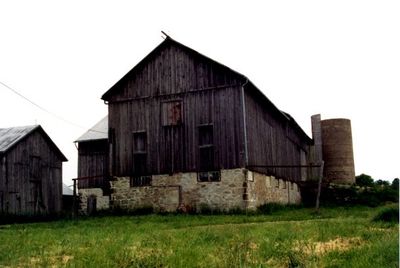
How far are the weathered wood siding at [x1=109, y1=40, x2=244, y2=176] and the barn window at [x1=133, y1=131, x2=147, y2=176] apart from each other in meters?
0.16

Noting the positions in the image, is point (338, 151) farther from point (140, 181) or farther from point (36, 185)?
point (36, 185)

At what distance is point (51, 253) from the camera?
31.1 feet

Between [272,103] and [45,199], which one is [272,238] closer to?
[272,103]

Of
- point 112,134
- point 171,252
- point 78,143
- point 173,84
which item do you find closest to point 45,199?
point 78,143

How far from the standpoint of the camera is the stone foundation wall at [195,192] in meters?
21.5

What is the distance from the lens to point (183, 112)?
23359 mm

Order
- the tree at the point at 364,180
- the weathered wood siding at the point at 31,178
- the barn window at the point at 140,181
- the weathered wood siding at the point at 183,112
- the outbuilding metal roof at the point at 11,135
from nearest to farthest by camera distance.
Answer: the weathered wood siding at the point at 183,112 < the barn window at the point at 140,181 < the weathered wood siding at the point at 31,178 < the outbuilding metal roof at the point at 11,135 < the tree at the point at 364,180

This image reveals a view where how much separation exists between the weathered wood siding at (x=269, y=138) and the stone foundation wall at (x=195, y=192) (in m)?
1.01

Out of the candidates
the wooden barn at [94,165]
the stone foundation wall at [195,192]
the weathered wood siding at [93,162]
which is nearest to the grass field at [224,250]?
the stone foundation wall at [195,192]

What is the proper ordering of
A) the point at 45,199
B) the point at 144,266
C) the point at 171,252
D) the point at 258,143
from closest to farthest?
the point at 144,266 → the point at 171,252 → the point at 258,143 → the point at 45,199

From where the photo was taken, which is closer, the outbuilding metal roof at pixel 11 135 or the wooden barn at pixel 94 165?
the outbuilding metal roof at pixel 11 135

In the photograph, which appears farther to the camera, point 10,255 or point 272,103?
point 272,103

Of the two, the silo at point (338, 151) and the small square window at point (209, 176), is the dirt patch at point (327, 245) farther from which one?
the silo at point (338, 151)

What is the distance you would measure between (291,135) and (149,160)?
1296cm
